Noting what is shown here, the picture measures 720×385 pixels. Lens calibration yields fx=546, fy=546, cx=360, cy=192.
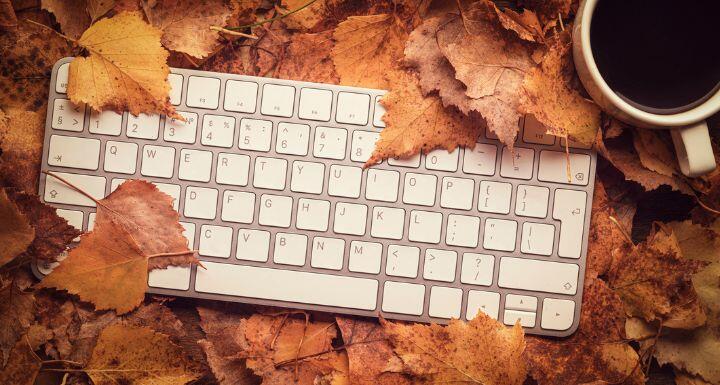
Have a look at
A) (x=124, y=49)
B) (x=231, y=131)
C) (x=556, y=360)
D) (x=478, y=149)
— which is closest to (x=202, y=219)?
(x=231, y=131)

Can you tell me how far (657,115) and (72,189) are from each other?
2.23 ft

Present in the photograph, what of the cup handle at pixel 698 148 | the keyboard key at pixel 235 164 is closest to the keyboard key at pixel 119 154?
Result: the keyboard key at pixel 235 164

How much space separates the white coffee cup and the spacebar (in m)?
0.34

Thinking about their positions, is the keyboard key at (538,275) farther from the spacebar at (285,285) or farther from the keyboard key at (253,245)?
the keyboard key at (253,245)

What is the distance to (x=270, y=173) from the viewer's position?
25.7 inches

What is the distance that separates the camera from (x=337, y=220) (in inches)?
25.7

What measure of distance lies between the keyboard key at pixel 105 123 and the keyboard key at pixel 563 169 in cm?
51

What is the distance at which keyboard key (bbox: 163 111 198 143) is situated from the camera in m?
0.65

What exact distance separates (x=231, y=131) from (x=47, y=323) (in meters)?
0.33

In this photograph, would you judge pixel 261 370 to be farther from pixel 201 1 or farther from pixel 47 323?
pixel 201 1

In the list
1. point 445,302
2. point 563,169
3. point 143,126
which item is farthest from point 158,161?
point 563,169

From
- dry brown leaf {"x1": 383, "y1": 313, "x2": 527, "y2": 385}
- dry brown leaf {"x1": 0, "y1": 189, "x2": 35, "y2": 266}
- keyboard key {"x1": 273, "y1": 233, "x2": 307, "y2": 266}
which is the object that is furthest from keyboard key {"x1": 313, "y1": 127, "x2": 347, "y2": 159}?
dry brown leaf {"x1": 0, "y1": 189, "x2": 35, "y2": 266}

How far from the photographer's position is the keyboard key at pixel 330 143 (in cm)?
65

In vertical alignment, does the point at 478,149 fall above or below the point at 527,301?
Answer: above
